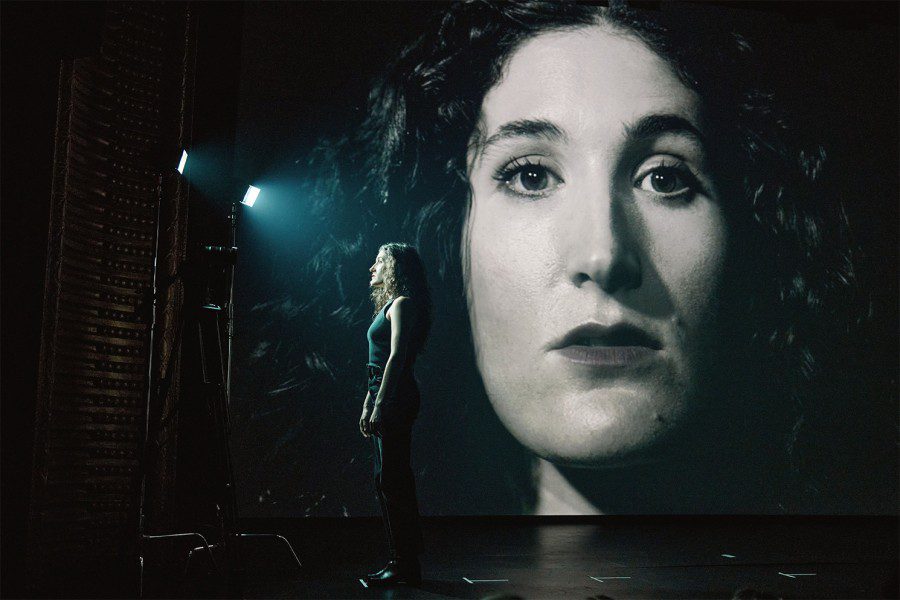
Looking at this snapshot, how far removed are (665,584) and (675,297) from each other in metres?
2.61

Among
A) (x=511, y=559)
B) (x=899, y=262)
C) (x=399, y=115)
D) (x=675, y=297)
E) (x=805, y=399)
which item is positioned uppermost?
(x=399, y=115)

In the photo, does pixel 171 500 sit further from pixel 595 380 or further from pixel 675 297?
pixel 675 297

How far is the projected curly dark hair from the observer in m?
5.44

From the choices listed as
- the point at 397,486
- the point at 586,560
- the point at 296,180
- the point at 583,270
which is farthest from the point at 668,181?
the point at 397,486

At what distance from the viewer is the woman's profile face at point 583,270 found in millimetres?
5301

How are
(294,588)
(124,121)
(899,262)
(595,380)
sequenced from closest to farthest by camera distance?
(294,588) < (124,121) < (595,380) < (899,262)

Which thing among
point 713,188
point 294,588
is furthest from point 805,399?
point 294,588

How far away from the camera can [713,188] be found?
18.6 ft

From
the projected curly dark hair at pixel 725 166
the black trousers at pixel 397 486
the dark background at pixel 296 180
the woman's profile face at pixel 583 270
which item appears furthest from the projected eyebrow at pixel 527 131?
the black trousers at pixel 397 486

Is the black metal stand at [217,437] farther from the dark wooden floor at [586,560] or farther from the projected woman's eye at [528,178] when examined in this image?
the projected woman's eye at [528,178]

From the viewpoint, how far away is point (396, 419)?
118 inches

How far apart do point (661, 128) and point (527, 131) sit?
0.98m

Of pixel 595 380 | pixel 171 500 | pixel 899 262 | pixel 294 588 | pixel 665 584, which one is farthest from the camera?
pixel 899 262

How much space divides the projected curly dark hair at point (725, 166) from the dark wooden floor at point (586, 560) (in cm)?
104
